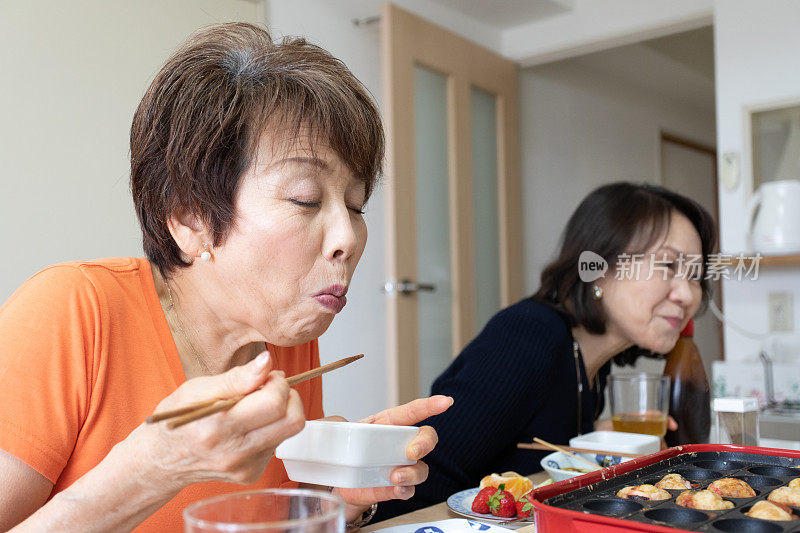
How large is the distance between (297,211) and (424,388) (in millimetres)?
2470

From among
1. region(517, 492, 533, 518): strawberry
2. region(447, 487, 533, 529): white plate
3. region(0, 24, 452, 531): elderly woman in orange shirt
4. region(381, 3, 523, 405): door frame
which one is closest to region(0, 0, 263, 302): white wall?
region(381, 3, 523, 405): door frame

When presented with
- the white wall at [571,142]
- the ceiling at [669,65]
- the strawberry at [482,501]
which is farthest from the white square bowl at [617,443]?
the ceiling at [669,65]

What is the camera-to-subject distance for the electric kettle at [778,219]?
105 inches

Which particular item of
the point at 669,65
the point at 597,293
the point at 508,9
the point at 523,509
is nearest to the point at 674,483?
the point at 523,509

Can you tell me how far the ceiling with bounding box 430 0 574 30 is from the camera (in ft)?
11.7

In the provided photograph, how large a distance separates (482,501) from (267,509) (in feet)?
1.77

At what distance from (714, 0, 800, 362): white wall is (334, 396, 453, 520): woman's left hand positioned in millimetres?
2489

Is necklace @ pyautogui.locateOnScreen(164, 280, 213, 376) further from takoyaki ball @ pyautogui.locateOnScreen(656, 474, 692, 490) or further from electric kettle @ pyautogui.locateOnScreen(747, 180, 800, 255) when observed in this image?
electric kettle @ pyautogui.locateOnScreen(747, 180, 800, 255)

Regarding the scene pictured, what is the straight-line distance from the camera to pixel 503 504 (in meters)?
0.97

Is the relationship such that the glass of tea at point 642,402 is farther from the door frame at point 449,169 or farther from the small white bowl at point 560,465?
the door frame at point 449,169

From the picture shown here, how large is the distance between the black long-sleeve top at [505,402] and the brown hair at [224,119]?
64 cm

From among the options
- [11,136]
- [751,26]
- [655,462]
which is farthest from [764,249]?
[11,136]

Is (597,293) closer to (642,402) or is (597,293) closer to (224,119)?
(642,402)

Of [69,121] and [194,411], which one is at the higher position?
[69,121]
